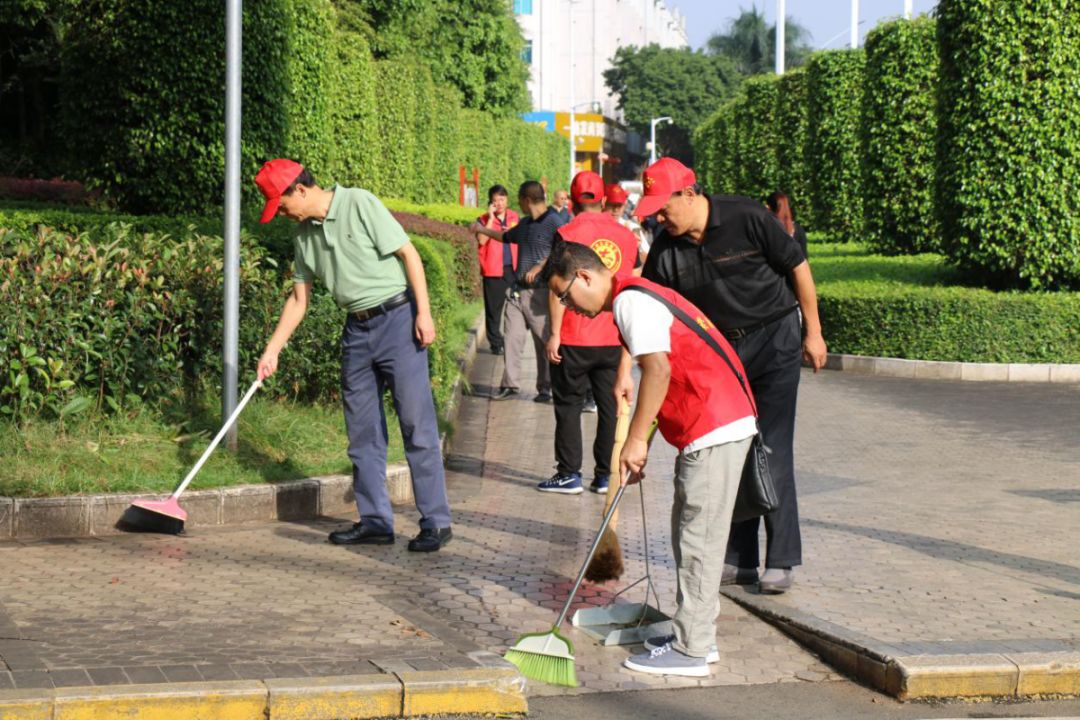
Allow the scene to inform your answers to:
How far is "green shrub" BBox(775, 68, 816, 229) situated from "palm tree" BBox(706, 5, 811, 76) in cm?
7820

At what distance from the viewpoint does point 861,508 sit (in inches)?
342

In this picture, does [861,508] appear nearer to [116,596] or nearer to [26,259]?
[116,596]

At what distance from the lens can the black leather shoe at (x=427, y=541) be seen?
292 inches

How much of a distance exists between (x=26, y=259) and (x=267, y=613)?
405 cm

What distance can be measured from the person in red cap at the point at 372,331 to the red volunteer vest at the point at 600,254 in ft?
4.77

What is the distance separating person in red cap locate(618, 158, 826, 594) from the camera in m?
6.43

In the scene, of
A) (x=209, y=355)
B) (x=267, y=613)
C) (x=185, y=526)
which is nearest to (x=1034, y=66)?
(x=209, y=355)

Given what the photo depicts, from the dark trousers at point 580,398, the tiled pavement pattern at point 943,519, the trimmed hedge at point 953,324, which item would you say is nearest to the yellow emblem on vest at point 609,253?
the dark trousers at point 580,398

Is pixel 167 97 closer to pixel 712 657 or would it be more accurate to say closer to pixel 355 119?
pixel 712 657

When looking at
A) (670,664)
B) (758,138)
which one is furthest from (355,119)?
(758,138)

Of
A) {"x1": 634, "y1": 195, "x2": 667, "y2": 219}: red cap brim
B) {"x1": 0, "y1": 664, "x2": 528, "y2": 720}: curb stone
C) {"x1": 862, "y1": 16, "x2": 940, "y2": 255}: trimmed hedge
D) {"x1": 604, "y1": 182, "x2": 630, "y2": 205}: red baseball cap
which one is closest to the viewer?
{"x1": 0, "y1": 664, "x2": 528, "y2": 720}: curb stone

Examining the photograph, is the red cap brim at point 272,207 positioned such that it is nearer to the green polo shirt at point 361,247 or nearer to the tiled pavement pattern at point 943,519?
the green polo shirt at point 361,247

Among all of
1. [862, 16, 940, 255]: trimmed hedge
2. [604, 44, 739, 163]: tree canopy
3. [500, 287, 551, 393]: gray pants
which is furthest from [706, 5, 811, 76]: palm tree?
[500, 287, 551, 393]: gray pants

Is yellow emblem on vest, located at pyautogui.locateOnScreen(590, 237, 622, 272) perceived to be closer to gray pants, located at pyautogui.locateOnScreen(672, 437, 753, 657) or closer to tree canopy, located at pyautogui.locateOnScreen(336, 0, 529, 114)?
gray pants, located at pyautogui.locateOnScreen(672, 437, 753, 657)
